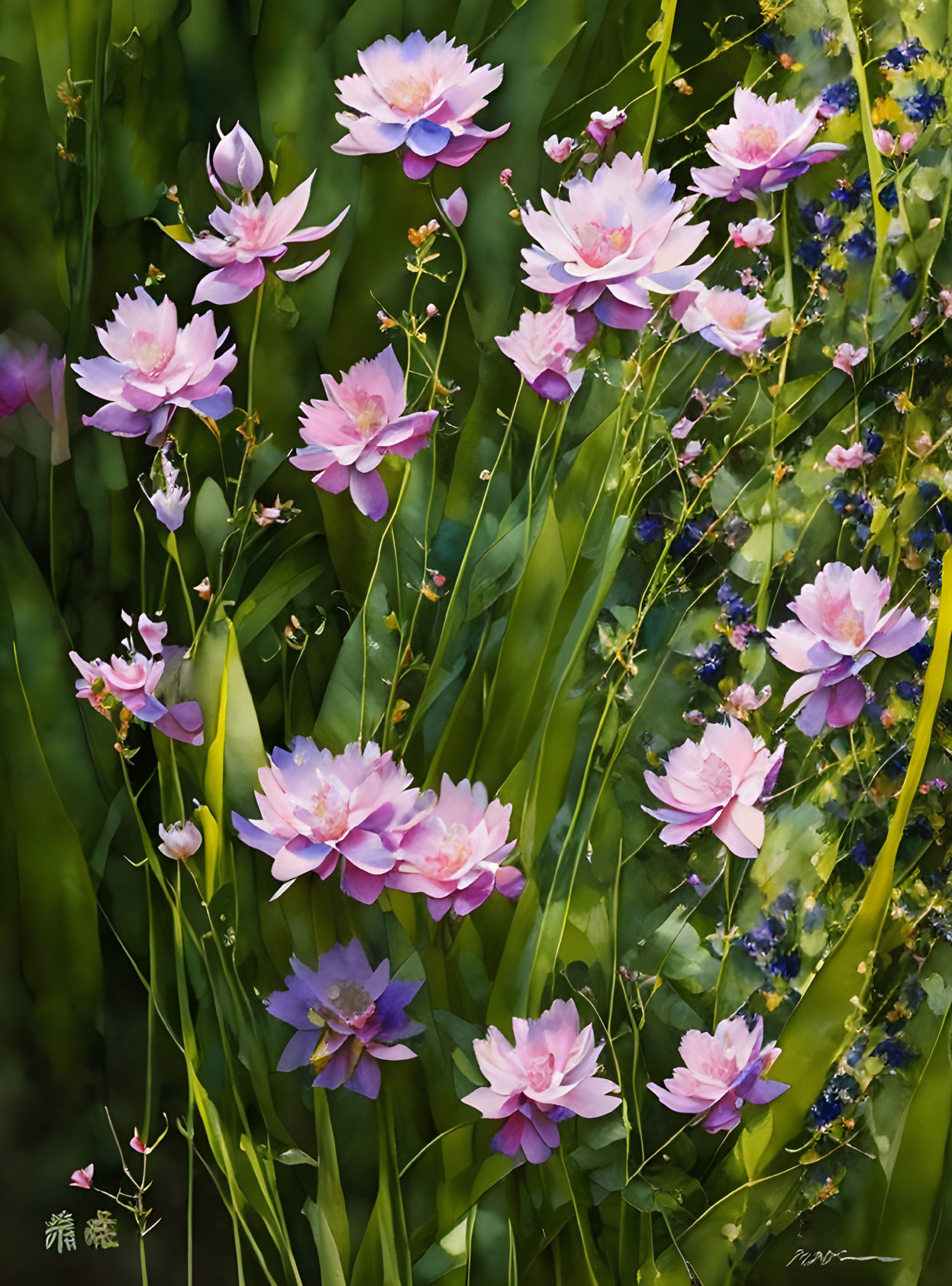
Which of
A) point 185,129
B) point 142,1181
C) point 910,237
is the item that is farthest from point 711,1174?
point 185,129

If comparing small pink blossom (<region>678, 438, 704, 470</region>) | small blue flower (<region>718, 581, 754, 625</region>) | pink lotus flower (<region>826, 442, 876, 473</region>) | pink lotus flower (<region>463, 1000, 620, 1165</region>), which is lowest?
pink lotus flower (<region>463, 1000, 620, 1165</region>)

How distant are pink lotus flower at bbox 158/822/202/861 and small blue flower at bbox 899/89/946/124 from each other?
593 mm

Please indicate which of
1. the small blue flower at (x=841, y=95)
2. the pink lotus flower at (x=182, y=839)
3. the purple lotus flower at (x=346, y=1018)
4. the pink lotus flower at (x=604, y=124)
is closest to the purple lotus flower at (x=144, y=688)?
the pink lotus flower at (x=182, y=839)

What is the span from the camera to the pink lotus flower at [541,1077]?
55 cm

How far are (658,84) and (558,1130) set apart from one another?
602 millimetres

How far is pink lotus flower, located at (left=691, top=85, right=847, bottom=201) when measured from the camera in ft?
1.88

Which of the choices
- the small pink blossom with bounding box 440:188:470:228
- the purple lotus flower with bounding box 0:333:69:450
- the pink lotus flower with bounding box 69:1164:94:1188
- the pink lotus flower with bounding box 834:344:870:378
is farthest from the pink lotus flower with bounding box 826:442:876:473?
the pink lotus flower with bounding box 69:1164:94:1188

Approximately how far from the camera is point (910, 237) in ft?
1.94

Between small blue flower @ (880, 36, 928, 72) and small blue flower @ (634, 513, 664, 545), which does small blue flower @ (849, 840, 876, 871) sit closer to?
small blue flower @ (634, 513, 664, 545)

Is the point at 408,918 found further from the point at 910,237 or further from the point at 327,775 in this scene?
the point at 910,237

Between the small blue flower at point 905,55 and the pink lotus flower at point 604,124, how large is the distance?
16 centimetres

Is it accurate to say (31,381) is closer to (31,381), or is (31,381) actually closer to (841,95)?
(31,381)

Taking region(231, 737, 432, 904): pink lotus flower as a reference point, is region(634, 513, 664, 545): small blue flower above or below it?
above
